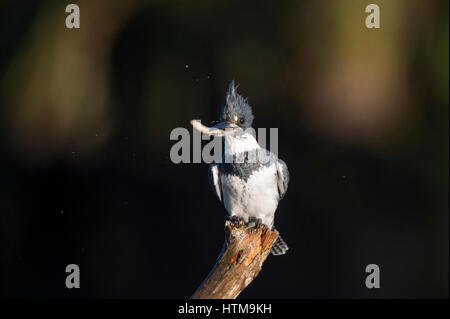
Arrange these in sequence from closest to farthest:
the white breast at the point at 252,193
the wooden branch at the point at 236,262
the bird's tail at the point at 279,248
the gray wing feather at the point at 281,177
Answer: the wooden branch at the point at 236,262
the white breast at the point at 252,193
the gray wing feather at the point at 281,177
the bird's tail at the point at 279,248

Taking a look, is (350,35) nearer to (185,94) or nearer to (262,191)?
(185,94)

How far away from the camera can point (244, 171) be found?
9.63 feet

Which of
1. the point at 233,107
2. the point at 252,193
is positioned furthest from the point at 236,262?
the point at 233,107

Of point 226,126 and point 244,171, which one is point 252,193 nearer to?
point 244,171

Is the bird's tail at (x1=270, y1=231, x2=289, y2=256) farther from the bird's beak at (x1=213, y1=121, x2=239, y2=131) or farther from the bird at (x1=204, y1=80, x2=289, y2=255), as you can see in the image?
the bird's beak at (x1=213, y1=121, x2=239, y2=131)

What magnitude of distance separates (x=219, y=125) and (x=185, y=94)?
1461 mm

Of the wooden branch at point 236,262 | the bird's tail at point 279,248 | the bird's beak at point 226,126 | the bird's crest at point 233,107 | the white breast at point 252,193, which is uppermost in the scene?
the bird's crest at point 233,107

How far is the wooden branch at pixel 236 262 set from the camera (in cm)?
231

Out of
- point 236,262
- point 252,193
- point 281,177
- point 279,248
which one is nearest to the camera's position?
point 236,262

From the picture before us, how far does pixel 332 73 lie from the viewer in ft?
13.8

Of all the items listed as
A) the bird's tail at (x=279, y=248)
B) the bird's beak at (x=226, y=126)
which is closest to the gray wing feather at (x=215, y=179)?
the bird's beak at (x=226, y=126)

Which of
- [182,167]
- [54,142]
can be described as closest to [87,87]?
[54,142]

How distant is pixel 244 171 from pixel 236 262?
644 millimetres

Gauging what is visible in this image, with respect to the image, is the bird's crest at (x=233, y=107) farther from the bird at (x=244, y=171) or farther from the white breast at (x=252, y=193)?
the white breast at (x=252, y=193)
